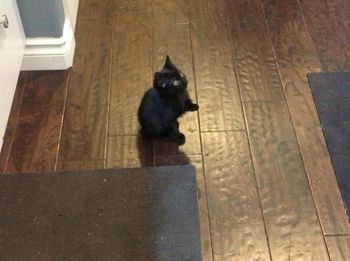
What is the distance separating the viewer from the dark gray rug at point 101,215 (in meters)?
1.28

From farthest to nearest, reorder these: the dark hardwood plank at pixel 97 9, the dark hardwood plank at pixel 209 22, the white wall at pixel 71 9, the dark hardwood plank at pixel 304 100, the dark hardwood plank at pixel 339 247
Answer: the dark hardwood plank at pixel 97 9, the dark hardwood plank at pixel 209 22, the white wall at pixel 71 9, the dark hardwood plank at pixel 304 100, the dark hardwood plank at pixel 339 247

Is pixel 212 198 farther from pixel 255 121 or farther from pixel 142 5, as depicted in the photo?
pixel 142 5

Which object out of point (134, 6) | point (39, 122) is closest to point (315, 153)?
point (39, 122)

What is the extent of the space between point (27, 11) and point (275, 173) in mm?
1026

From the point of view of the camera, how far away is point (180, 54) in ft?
6.18

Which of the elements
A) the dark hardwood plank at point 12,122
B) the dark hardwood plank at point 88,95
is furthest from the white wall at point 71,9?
the dark hardwood plank at point 12,122

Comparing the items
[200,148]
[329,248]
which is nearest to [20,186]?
[200,148]

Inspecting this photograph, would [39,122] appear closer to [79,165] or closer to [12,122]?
[12,122]

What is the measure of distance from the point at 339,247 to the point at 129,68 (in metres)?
1.00

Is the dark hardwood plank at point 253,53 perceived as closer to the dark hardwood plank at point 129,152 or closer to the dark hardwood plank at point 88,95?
the dark hardwood plank at point 129,152

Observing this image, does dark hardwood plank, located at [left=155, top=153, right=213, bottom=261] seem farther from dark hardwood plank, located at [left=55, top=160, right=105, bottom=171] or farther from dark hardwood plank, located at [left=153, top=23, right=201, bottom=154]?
dark hardwood plank, located at [left=55, top=160, right=105, bottom=171]

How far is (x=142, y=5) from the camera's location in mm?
2127

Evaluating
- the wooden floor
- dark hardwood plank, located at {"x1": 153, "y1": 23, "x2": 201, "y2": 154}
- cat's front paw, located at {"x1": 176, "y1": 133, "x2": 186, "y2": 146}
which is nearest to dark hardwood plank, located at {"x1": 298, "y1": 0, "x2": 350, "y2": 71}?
the wooden floor

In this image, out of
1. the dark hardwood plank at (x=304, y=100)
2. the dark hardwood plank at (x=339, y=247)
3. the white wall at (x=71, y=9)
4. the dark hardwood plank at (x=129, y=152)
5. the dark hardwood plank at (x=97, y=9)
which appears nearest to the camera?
the dark hardwood plank at (x=339, y=247)
